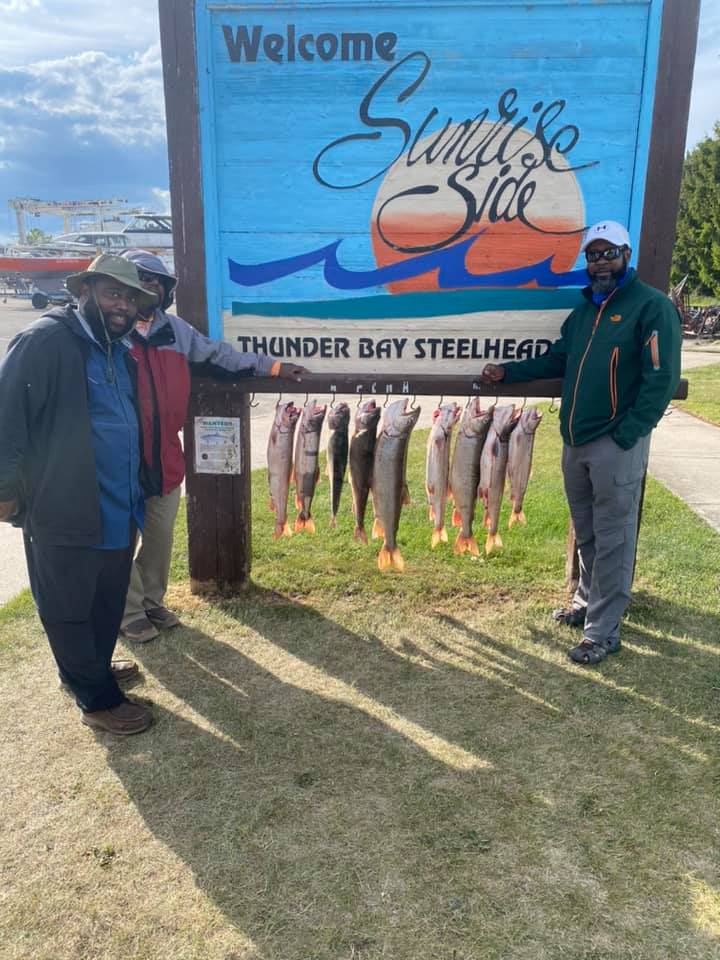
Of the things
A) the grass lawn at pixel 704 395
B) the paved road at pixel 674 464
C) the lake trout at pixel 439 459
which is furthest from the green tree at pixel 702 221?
the lake trout at pixel 439 459

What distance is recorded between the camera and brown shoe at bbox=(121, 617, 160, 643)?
14.2ft

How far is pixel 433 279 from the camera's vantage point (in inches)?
172

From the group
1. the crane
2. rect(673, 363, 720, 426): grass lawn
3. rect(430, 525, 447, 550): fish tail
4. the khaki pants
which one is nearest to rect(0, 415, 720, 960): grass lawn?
the khaki pants

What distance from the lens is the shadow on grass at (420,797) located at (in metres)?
2.47

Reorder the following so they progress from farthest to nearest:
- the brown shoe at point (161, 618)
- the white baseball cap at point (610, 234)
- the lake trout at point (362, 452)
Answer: the brown shoe at point (161, 618)
the lake trout at point (362, 452)
the white baseball cap at point (610, 234)

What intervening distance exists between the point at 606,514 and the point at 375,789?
206 centimetres

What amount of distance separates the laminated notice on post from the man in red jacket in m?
0.43

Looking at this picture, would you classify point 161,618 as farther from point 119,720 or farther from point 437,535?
point 437,535

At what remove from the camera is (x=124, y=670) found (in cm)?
393

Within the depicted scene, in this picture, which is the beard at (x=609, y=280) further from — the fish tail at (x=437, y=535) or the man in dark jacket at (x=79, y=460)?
the man in dark jacket at (x=79, y=460)

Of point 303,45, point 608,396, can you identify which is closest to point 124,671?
point 608,396

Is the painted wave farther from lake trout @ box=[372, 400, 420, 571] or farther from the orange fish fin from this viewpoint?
the orange fish fin

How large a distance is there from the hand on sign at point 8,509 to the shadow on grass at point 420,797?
126 cm

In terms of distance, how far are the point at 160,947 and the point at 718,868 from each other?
2128 mm
